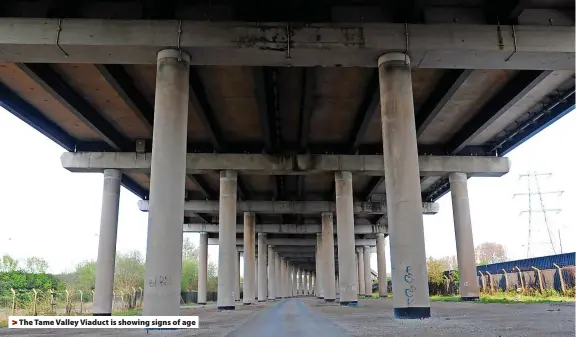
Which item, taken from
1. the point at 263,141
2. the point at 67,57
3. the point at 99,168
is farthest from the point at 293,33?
the point at 99,168

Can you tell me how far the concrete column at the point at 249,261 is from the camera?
4084 centimetres

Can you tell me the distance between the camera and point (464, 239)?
1167 inches

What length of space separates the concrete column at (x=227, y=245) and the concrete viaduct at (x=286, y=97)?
10 centimetres

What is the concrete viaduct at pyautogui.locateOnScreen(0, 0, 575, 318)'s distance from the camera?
14672 mm

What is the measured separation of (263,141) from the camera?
28.0m

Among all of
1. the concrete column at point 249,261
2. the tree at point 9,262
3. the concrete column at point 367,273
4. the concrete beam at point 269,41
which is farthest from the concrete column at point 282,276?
the concrete beam at point 269,41

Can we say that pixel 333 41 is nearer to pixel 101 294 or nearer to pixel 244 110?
pixel 244 110

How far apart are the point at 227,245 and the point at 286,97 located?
36.9 ft

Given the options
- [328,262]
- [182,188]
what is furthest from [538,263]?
[182,188]

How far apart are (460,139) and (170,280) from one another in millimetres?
20314

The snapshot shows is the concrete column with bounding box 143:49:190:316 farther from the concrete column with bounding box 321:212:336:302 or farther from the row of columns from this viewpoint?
the concrete column with bounding box 321:212:336:302

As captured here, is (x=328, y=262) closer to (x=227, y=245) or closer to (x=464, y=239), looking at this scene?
(x=464, y=239)

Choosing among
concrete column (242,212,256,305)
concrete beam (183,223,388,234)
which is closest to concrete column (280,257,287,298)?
concrete beam (183,223,388,234)

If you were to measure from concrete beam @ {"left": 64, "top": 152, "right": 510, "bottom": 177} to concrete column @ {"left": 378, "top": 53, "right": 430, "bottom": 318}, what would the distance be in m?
13.1
